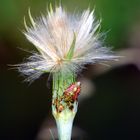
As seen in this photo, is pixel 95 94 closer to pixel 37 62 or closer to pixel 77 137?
pixel 77 137

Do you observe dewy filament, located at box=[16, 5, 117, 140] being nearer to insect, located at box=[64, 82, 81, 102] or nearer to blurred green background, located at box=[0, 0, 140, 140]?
insect, located at box=[64, 82, 81, 102]

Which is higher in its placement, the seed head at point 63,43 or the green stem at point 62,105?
→ the seed head at point 63,43

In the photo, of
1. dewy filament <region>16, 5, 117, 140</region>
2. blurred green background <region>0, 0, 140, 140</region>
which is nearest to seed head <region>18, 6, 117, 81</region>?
dewy filament <region>16, 5, 117, 140</region>

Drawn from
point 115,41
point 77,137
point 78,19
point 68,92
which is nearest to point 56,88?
point 68,92

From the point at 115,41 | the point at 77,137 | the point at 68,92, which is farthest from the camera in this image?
the point at 115,41

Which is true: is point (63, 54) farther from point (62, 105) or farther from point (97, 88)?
point (97, 88)

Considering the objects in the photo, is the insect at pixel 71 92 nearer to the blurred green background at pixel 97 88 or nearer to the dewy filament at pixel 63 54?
the dewy filament at pixel 63 54

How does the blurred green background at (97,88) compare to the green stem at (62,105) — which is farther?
the blurred green background at (97,88)

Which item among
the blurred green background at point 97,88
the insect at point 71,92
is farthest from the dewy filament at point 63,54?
the blurred green background at point 97,88
